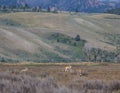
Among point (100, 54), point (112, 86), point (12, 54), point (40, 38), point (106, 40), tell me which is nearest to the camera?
point (112, 86)

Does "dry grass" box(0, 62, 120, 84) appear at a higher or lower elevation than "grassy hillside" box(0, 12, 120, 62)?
higher

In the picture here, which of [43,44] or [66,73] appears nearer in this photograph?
[66,73]

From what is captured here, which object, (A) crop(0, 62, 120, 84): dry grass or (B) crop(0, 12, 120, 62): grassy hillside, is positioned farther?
(B) crop(0, 12, 120, 62): grassy hillside

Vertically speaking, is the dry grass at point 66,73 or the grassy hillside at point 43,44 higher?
the dry grass at point 66,73

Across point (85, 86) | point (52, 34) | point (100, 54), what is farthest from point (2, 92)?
point (52, 34)

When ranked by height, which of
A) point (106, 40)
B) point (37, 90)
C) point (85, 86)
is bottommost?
point (106, 40)

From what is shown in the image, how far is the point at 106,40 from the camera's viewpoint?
192125 mm

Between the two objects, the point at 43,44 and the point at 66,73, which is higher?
the point at 66,73

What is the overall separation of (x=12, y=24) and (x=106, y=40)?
41.0m

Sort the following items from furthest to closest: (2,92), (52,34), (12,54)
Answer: (52,34)
(12,54)
(2,92)

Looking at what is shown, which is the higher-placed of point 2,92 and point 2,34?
point 2,92

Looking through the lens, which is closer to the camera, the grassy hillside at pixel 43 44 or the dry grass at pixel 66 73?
the dry grass at pixel 66 73

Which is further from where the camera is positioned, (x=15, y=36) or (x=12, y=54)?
(x=15, y=36)

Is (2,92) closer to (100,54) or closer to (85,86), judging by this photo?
(85,86)
